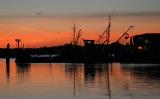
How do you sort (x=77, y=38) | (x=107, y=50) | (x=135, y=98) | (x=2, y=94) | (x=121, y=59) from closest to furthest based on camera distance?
1. (x=135, y=98)
2. (x=2, y=94)
3. (x=121, y=59)
4. (x=107, y=50)
5. (x=77, y=38)

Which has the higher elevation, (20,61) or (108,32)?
(108,32)

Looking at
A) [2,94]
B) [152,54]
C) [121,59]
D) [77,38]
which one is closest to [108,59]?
[121,59]

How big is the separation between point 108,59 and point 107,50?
1459 centimetres

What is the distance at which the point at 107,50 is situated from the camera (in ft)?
571

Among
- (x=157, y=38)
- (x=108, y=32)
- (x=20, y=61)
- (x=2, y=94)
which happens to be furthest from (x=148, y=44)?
(x=2, y=94)

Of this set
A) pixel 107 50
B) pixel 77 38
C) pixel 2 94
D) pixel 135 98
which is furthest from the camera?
pixel 77 38

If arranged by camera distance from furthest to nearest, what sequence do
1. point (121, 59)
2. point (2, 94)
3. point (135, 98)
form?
point (121, 59), point (2, 94), point (135, 98)

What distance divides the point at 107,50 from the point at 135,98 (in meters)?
148

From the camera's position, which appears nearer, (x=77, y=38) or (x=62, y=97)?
(x=62, y=97)

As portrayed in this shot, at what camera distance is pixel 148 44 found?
7101 inches

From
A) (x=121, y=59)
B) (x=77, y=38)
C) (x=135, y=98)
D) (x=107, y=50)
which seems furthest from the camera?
(x=77, y=38)

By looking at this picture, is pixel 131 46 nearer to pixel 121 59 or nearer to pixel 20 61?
pixel 121 59

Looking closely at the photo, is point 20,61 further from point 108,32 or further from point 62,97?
point 62,97

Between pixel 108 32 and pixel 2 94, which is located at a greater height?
pixel 108 32
